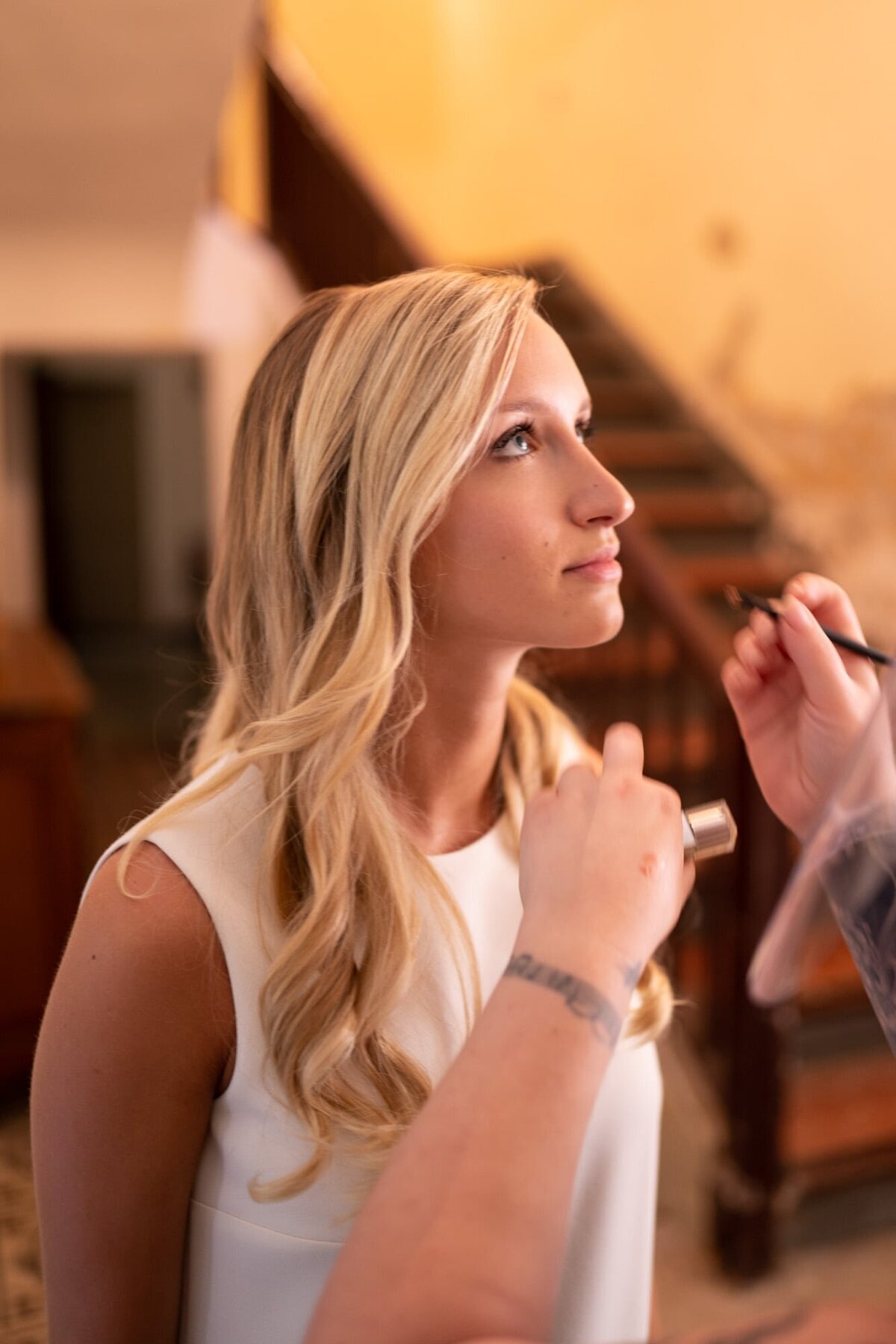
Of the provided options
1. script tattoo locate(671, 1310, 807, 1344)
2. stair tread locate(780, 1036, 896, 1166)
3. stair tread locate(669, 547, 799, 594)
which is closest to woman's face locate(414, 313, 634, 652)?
script tattoo locate(671, 1310, 807, 1344)

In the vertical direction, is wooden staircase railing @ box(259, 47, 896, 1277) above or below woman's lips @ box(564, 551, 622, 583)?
below

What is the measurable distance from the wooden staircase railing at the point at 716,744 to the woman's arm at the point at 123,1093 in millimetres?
600

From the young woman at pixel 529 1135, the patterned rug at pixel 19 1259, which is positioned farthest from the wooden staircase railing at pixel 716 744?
the patterned rug at pixel 19 1259

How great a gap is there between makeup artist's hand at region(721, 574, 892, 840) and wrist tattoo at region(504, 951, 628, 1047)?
32 centimetres

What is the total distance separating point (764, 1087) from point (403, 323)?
1712 mm

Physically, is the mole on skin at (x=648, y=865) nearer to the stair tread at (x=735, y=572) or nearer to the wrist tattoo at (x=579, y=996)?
the wrist tattoo at (x=579, y=996)

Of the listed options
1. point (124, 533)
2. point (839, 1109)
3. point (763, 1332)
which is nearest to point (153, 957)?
point (763, 1332)

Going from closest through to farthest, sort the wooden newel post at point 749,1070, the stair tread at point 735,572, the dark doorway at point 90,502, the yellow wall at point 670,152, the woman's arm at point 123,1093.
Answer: the woman's arm at point 123,1093
the wooden newel post at point 749,1070
the yellow wall at point 670,152
the stair tread at point 735,572
the dark doorway at point 90,502

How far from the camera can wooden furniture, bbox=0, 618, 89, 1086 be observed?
8.34 feet

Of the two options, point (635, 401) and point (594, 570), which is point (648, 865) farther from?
point (635, 401)

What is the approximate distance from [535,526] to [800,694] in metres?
0.26

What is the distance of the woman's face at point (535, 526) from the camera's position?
863 millimetres

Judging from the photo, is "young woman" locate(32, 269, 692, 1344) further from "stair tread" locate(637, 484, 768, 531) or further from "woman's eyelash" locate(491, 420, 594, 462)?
"stair tread" locate(637, 484, 768, 531)

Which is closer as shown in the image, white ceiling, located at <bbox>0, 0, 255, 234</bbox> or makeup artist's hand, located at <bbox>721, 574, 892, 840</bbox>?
makeup artist's hand, located at <bbox>721, 574, 892, 840</bbox>
